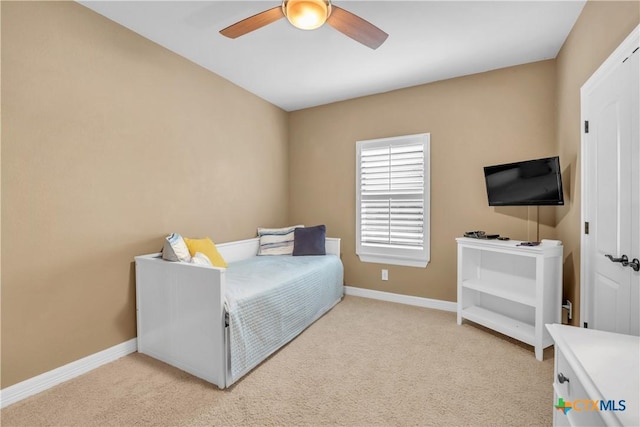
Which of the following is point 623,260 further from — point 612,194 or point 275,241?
point 275,241

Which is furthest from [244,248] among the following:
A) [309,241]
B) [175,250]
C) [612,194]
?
[612,194]

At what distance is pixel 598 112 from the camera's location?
5.83ft

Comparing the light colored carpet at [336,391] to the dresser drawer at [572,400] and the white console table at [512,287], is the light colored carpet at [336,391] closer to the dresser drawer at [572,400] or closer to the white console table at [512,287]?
the white console table at [512,287]

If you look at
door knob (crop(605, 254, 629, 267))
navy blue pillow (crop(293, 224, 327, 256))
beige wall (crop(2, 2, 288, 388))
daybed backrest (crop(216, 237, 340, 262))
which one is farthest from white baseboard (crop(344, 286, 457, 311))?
beige wall (crop(2, 2, 288, 388))

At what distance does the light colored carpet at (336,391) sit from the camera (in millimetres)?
1563

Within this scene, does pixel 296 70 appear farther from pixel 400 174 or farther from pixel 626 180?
pixel 626 180

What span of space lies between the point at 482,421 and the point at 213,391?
1575 millimetres

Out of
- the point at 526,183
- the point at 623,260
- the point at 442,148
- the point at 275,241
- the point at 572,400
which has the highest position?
the point at 442,148

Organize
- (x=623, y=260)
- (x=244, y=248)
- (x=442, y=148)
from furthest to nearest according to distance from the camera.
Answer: (x=244, y=248) < (x=442, y=148) < (x=623, y=260)

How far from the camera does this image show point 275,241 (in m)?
3.53

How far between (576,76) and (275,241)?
3179 mm

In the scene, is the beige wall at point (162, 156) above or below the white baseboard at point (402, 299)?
above

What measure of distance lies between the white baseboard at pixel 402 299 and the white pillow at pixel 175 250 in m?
2.18

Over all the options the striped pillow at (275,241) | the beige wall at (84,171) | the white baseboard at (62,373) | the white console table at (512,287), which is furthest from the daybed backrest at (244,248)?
the white console table at (512,287)
